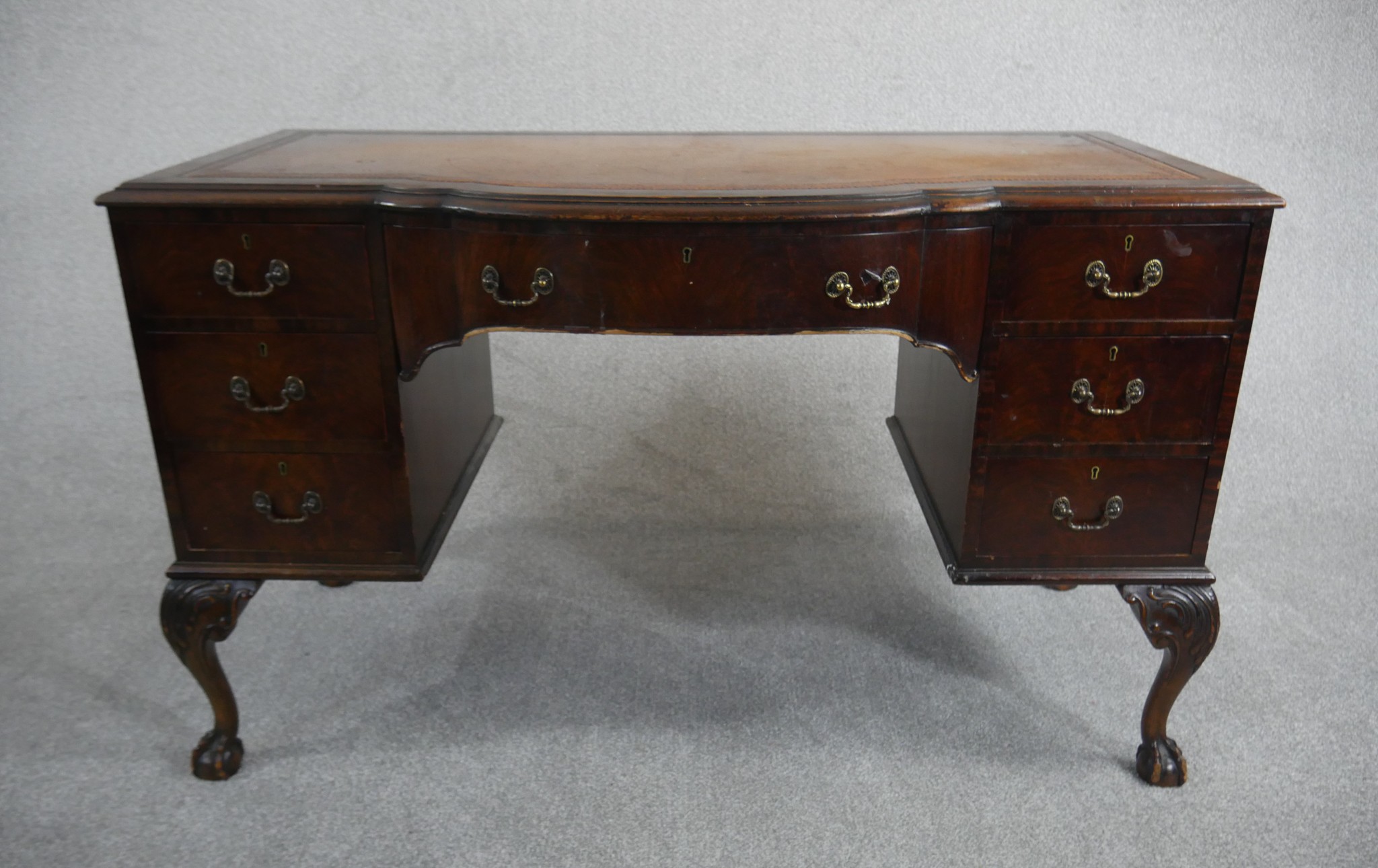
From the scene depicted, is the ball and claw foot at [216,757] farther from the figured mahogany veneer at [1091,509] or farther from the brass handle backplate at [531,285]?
the figured mahogany veneer at [1091,509]

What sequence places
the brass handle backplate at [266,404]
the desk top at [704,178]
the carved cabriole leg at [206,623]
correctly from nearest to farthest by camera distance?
the desk top at [704,178], the brass handle backplate at [266,404], the carved cabriole leg at [206,623]

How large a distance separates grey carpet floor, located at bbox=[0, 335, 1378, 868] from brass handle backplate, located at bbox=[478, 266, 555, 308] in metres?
0.69

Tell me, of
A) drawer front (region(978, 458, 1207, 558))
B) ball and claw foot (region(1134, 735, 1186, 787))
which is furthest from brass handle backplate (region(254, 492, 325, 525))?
ball and claw foot (region(1134, 735, 1186, 787))

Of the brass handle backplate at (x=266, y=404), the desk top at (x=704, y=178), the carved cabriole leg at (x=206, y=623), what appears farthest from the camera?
the carved cabriole leg at (x=206, y=623)

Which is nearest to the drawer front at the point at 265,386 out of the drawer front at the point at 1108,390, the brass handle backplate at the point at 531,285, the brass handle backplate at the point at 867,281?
the brass handle backplate at the point at 531,285

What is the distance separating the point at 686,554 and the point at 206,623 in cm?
94

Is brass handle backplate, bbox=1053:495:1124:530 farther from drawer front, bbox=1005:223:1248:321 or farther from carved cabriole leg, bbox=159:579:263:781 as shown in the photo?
carved cabriole leg, bbox=159:579:263:781

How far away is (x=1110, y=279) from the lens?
4.64 ft

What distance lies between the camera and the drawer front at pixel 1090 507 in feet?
4.98

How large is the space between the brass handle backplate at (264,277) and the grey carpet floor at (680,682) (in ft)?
2.28

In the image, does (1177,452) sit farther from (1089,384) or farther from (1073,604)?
(1073,604)

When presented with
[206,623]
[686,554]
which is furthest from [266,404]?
[686,554]

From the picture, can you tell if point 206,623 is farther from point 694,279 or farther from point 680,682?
point 694,279

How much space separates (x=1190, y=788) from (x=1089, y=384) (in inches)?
24.4
